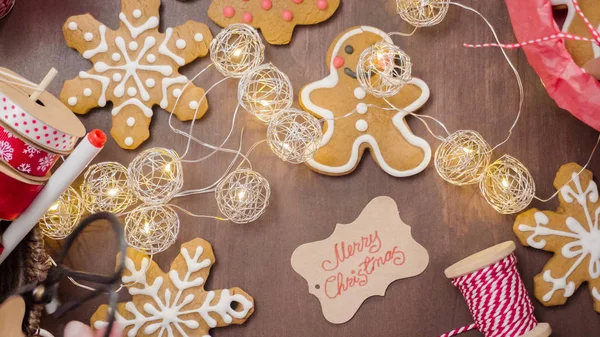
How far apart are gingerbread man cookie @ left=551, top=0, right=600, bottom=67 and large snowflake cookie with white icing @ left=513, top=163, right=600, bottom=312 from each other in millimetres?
255

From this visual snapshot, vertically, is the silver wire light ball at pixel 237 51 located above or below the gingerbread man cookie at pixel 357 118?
above

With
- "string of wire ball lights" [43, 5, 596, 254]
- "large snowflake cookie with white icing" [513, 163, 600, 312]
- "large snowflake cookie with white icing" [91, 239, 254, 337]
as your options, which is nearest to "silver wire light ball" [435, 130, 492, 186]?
"string of wire ball lights" [43, 5, 596, 254]

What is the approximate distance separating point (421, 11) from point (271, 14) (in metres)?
0.32

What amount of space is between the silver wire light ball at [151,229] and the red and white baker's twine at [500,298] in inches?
23.3

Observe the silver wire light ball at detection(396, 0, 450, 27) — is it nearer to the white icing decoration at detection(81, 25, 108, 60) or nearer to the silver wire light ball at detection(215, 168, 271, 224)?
the silver wire light ball at detection(215, 168, 271, 224)

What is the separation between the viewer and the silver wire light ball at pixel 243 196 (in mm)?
1202

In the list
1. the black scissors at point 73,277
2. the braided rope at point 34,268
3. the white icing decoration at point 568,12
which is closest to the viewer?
the black scissors at point 73,277

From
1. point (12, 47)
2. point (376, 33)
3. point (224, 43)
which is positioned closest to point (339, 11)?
point (376, 33)

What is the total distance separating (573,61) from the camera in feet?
3.76

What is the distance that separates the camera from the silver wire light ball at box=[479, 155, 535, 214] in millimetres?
1215

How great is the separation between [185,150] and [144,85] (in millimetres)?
162

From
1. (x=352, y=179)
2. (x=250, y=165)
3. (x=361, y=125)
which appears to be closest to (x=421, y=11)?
(x=361, y=125)

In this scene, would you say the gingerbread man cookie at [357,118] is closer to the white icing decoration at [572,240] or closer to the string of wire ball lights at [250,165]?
the string of wire ball lights at [250,165]

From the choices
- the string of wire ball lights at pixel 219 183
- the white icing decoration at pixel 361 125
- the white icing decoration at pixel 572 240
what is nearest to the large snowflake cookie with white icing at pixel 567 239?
the white icing decoration at pixel 572 240
